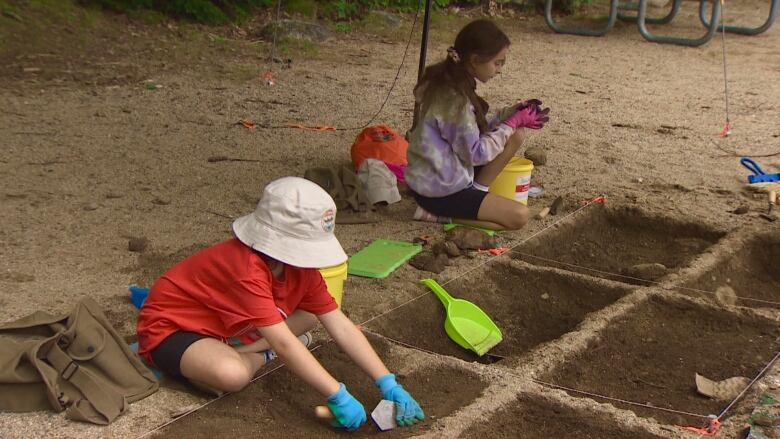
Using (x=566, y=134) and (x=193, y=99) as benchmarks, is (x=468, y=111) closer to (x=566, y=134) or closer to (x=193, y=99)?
(x=566, y=134)

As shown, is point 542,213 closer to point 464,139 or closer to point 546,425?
point 464,139

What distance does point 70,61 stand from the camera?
728 centimetres

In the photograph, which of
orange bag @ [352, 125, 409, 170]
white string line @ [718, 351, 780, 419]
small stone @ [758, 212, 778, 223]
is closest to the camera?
white string line @ [718, 351, 780, 419]

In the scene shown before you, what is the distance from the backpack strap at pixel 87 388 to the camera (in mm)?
2422

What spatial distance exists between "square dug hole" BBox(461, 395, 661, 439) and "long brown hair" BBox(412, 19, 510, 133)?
179 centimetres

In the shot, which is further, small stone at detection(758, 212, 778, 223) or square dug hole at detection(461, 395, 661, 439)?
small stone at detection(758, 212, 778, 223)

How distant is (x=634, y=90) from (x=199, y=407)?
5946 millimetres

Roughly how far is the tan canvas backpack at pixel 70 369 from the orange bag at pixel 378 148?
8.05 ft

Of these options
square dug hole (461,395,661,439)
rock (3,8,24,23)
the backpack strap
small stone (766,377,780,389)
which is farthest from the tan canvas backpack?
rock (3,8,24,23)

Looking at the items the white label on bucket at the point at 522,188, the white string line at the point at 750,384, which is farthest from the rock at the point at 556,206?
the white string line at the point at 750,384

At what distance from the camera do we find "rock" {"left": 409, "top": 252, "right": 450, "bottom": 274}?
3740 millimetres

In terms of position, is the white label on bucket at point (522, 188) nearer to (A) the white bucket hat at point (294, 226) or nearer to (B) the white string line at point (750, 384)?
(B) the white string line at point (750, 384)

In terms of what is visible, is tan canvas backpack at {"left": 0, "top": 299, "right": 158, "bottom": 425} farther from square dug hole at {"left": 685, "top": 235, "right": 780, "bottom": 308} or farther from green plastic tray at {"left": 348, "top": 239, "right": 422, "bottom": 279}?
square dug hole at {"left": 685, "top": 235, "right": 780, "bottom": 308}

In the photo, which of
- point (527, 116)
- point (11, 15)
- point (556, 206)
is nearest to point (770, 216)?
point (556, 206)
